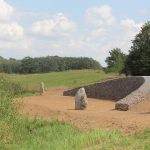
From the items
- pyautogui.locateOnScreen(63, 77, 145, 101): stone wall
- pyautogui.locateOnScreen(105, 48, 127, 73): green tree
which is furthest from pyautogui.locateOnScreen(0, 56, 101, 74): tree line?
pyautogui.locateOnScreen(63, 77, 145, 101): stone wall

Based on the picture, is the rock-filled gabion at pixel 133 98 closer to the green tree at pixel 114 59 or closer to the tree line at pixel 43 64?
the green tree at pixel 114 59

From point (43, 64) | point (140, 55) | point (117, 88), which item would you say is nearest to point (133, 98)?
point (117, 88)

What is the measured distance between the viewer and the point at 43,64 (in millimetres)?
98500

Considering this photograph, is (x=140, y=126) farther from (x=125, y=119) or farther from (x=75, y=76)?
(x=75, y=76)

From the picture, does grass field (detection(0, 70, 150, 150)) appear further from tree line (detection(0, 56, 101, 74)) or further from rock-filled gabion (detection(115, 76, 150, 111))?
tree line (detection(0, 56, 101, 74))

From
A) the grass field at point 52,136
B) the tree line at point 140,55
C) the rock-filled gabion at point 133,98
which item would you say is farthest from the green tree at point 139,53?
the grass field at point 52,136

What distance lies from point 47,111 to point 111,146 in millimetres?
9318

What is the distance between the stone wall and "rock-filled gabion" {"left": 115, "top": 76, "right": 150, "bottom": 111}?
88.0 inches

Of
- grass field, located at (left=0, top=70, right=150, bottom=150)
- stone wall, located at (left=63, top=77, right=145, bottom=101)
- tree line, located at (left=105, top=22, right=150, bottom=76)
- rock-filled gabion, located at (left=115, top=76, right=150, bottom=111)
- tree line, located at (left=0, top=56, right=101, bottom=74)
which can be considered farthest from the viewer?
tree line, located at (left=0, top=56, right=101, bottom=74)

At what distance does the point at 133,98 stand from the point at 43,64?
239 feet

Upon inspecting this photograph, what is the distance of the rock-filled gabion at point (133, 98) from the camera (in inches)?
979

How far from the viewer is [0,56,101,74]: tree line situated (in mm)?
91312

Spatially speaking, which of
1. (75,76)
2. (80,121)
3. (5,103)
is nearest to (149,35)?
(75,76)

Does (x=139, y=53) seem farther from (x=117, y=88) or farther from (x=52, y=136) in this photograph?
(x=52, y=136)
